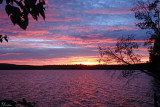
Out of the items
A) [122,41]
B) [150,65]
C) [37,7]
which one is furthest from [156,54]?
[37,7]

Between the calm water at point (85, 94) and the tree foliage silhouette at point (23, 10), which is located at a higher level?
the tree foliage silhouette at point (23, 10)

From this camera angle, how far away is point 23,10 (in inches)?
76.4

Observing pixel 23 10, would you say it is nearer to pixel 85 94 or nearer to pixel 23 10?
pixel 23 10

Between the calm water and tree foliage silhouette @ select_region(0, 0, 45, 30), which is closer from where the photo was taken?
tree foliage silhouette @ select_region(0, 0, 45, 30)

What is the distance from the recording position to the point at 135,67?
18859 mm

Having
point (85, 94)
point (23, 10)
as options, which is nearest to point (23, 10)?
point (23, 10)

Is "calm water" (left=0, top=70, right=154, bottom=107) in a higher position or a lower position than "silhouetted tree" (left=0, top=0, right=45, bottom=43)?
lower

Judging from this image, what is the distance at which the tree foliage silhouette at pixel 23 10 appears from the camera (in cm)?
185

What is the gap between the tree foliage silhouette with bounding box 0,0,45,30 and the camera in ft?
6.07

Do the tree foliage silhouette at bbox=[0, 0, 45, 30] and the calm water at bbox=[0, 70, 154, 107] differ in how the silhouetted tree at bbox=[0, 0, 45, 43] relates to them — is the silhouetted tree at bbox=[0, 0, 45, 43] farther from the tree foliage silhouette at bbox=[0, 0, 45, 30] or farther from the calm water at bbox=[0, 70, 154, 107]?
the calm water at bbox=[0, 70, 154, 107]

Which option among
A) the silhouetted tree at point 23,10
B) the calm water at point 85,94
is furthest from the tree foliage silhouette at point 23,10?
the calm water at point 85,94

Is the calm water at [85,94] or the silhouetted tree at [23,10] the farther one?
the calm water at [85,94]

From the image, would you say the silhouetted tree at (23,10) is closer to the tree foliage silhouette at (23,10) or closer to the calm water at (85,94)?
the tree foliage silhouette at (23,10)

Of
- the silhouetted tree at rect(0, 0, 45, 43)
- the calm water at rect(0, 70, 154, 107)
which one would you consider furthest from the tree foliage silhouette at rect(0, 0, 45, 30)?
the calm water at rect(0, 70, 154, 107)
